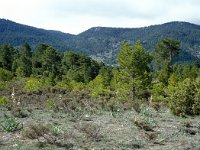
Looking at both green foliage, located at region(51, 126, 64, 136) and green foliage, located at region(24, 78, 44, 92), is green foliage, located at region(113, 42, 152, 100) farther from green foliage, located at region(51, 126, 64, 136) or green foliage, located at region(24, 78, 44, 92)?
green foliage, located at region(51, 126, 64, 136)

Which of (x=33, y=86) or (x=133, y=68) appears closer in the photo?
(x=133, y=68)

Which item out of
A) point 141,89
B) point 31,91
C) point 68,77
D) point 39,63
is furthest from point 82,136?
point 39,63

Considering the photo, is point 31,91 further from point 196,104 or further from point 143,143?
point 143,143

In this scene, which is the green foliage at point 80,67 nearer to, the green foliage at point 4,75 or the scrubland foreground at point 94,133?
the green foliage at point 4,75

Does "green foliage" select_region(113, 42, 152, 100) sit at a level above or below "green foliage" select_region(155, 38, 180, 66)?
below

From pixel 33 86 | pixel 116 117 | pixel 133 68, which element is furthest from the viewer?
pixel 33 86

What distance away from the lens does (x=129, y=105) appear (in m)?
31.7

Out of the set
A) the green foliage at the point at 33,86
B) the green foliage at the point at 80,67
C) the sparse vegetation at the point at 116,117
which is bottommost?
the green foliage at the point at 33,86

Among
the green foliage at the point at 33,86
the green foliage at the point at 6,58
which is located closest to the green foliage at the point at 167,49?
the green foliage at the point at 33,86

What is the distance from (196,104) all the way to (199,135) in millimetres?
9201

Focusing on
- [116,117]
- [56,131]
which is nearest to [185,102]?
[116,117]

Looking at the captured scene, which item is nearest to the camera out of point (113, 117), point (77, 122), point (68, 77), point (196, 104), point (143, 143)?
point (143, 143)

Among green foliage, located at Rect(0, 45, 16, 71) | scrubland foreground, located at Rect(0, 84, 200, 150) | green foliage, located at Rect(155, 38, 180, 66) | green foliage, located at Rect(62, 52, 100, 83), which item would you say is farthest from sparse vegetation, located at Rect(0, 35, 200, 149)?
green foliage, located at Rect(0, 45, 16, 71)

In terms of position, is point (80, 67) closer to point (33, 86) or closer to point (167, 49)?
point (167, 49)
